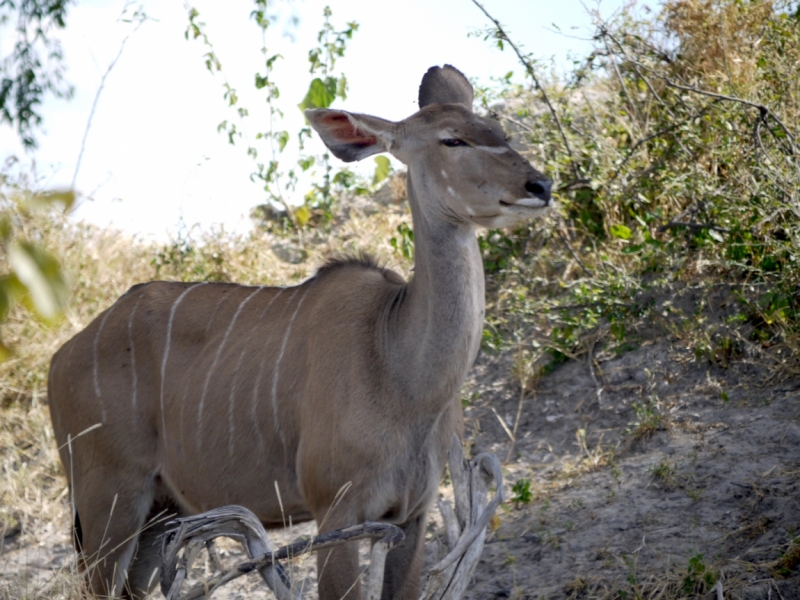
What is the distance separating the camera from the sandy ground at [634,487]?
3117mm

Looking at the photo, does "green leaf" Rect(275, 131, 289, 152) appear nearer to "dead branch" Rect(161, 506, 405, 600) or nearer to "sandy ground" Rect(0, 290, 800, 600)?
"sandy ground" Rect(0, 290, 800, 600)

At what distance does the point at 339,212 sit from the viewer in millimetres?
7145

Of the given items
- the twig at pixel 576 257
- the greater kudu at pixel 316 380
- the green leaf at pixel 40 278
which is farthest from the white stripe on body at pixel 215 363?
the green leaf at pixel 40 278

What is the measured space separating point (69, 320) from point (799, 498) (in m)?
4.24

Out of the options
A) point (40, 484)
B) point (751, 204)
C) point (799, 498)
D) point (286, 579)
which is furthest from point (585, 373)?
point (40, 484)

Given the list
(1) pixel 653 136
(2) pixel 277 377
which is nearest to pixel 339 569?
(2) pixel 277 377

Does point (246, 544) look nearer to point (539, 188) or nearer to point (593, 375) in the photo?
point (539, 188)

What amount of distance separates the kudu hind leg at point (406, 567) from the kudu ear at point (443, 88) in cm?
151

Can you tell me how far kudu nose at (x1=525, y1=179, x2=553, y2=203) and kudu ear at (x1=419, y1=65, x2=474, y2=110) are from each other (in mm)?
861

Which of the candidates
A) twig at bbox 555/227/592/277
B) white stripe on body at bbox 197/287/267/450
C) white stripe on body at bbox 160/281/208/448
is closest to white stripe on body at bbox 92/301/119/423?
white stripe on body at bbox 160/281/208/448

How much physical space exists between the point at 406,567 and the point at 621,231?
264 centimetres

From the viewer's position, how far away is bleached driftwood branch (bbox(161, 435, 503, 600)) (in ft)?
7.88

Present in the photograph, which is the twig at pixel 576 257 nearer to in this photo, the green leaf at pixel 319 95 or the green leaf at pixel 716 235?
the green leaf at pixel 716 235

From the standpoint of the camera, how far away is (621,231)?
16.6 ft
